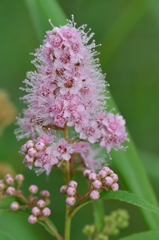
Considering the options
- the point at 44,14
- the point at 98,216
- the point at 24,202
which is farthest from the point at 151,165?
the point at 24,202

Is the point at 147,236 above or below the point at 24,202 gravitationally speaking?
below

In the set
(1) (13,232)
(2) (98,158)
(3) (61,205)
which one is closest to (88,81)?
(2) (98,158)

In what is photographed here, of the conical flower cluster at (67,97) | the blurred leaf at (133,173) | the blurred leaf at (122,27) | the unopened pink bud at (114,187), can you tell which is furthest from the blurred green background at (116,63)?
the unopened pink bud at (114,187)

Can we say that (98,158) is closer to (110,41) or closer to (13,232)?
(13,232)

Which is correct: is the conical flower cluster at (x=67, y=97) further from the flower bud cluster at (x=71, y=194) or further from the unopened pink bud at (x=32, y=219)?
the unopened pink bud at (x=32, y=219)

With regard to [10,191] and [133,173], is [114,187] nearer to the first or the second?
[10,191]

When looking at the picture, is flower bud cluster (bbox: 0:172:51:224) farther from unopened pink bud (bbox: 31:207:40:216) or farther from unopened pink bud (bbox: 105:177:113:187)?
unopened pink bud (bbox: 105:177:113:187)
